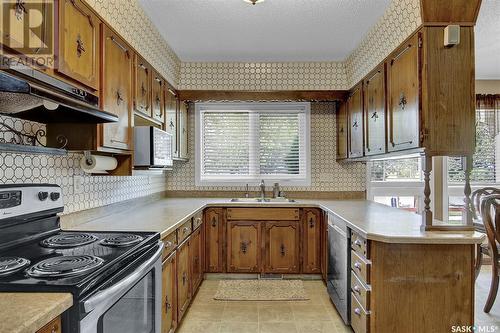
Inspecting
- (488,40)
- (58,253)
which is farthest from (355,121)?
(58,253)

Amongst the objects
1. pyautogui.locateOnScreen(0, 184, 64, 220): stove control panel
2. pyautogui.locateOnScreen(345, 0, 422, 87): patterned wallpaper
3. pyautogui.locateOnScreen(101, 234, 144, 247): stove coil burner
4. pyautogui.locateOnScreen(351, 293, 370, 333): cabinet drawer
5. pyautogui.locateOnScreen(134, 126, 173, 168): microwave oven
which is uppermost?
pyautogui.locateOnScreen(345, 0, 422, 87): patterned wallpaper

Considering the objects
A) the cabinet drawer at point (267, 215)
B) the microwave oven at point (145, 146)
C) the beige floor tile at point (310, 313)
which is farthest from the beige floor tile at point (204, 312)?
the microwave oven at point (145, 146)

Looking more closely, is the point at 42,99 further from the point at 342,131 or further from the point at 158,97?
the point at 342,131

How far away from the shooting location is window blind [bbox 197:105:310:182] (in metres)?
4.61

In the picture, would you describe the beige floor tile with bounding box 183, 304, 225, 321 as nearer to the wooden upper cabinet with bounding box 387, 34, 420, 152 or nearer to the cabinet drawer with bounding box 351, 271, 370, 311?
the cabinet drawer with bounding box 351, 271, 370, 311

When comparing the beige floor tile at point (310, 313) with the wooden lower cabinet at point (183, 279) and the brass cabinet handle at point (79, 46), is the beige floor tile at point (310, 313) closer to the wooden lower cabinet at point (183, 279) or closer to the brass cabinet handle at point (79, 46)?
the wooden lower cabinet at point (183, 279)

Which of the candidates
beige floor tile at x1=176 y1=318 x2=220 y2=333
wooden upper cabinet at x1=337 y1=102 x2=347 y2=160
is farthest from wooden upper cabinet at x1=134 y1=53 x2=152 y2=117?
wooden upper cabinet at x1=337 y1=102 x2=347 y2=160

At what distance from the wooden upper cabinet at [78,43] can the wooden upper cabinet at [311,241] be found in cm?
273

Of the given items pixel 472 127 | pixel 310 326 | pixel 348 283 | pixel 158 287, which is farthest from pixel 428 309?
pixel 158 287

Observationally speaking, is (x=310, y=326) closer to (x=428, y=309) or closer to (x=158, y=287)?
(x=428, y=309)

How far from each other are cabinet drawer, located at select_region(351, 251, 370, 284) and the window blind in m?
2.10

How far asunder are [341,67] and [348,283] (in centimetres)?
279

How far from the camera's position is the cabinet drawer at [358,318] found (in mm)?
2260
